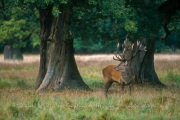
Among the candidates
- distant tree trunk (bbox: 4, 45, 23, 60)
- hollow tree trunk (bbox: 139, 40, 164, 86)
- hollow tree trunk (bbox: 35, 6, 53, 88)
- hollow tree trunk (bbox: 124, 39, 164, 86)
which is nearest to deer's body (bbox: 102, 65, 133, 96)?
hollow tree trunk (bbox: 35, 6, 53, 88)

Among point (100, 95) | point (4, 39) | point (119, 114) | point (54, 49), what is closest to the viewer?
point (119, 114)

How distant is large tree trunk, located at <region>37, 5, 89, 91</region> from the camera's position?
19.5m

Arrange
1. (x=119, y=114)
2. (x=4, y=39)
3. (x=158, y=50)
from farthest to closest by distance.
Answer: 1. (x=158, y=50)
2. (x=4, y=39)
3. (x=119, y=114)

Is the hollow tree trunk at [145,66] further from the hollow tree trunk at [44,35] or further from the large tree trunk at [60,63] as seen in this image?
the hollow tree trunk at [44,35]

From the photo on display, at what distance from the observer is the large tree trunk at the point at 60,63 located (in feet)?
64.0

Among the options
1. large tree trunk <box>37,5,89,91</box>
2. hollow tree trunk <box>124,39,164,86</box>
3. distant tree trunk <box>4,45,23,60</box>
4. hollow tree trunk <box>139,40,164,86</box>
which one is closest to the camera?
large tree trunk <box>37,5,89,91</box>

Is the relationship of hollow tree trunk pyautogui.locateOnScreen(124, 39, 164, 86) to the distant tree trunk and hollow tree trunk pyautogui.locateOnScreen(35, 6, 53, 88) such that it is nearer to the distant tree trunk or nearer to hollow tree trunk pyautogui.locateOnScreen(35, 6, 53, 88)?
hollow tree trunk pyautogui.locateOnScreen(35, 6, 53, 88)

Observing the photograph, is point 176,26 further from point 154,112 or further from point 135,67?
point 154,112

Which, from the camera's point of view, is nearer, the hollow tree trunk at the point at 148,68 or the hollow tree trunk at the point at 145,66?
the hollow tree trunk at the point at 145,66

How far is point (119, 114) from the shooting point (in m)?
12.7

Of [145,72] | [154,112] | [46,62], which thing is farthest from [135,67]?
[154,112]

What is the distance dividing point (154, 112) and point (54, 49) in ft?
26.0

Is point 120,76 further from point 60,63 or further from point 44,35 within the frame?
point 44,35

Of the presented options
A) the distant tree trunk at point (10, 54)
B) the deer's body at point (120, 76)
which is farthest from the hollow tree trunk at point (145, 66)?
the distant tree trunk at point (10, 54)
